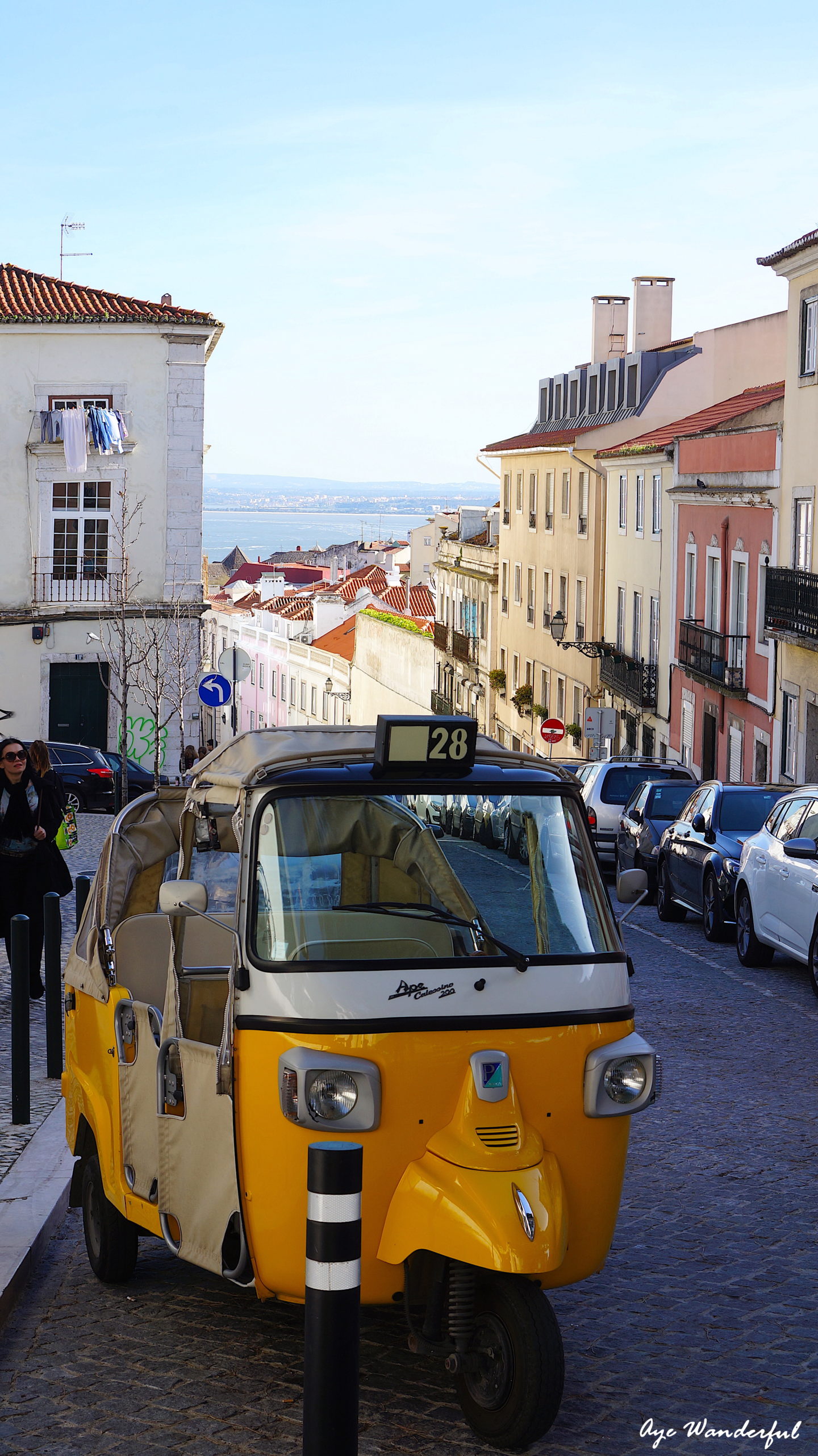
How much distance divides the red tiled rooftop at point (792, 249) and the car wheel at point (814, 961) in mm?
20782

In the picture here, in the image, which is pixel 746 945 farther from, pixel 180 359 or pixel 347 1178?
pixel 180 359

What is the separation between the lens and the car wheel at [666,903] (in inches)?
755

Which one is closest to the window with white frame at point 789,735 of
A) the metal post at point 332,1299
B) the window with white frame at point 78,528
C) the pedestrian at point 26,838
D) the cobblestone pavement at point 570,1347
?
the window with white frame at point 78,528

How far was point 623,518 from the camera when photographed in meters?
50.3

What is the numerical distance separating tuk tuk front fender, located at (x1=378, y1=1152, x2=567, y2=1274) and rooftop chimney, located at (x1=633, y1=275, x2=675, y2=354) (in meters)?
56.2

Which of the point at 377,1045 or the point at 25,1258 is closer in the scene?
the point at 377,1045

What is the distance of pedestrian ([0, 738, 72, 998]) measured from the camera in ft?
36.2

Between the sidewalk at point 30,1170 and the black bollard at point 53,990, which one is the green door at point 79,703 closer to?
the sidewalk at point 30,1170

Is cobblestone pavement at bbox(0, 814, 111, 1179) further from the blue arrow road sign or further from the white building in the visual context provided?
the white building

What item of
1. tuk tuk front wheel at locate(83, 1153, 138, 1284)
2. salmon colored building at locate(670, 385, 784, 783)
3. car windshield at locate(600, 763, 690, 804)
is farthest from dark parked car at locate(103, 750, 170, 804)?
tuk tuk front wheel at locate(83, 1153, 138, 1284)

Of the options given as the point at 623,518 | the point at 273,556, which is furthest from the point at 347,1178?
the point at 273,556

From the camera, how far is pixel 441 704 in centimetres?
7831

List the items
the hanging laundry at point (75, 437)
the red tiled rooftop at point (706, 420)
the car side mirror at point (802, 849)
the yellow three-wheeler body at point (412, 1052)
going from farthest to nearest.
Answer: the hanging laundry at point (75, 437) < the red tiled rooftop at point (706, 420) < the car side mirror at point (802, 849) < the yellow three-wheeler body at point (412, 1052)

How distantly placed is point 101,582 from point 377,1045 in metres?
41.9
